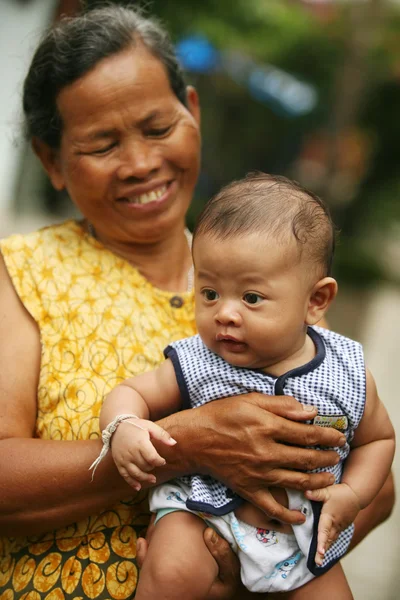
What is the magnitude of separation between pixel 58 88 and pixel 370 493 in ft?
5.47

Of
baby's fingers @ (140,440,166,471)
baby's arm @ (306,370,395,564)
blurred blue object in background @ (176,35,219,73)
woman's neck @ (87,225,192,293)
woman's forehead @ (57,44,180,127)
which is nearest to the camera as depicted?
baby's fingers @ (140,440,166,471)

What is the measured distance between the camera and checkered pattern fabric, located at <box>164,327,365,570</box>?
1.97m

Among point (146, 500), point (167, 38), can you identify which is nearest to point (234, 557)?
point (146, 500)

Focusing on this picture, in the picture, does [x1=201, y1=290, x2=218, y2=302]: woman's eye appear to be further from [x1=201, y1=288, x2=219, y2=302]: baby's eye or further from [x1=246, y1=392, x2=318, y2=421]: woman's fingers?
[x1=246, y1=392, x2=318, y2=421]: woman's fingers

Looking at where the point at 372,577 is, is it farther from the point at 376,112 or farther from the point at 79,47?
the point at 376,112

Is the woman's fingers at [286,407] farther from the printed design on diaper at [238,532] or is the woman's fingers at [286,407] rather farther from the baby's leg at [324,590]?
the baby's leg at [324,590]

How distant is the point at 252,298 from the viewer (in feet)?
6.15

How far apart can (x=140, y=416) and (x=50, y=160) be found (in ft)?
3.86

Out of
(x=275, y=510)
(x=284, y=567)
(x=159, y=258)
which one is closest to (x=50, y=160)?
(x=159, y=258)

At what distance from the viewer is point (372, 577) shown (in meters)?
4.45

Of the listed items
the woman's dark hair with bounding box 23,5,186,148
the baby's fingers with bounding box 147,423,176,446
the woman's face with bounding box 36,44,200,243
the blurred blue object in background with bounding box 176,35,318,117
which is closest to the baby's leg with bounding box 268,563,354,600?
the baby's fingers with bounding box 147,423,176,446

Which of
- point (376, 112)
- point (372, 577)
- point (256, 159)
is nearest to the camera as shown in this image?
point (372, 577)

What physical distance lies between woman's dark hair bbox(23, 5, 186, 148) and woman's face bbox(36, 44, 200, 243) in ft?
0.12

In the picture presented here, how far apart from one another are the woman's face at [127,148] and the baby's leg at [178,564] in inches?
42.0
